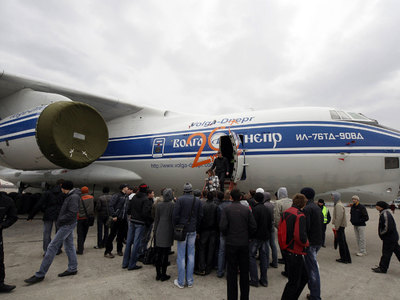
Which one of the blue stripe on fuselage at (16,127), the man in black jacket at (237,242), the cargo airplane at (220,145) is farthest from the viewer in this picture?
the blue stripe on fuselage at (16,127)

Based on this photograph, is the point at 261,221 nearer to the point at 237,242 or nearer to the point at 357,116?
the point at 237,242

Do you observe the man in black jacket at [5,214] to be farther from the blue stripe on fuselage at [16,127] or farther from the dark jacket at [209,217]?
the blue stripe on fuselage at [16,127]

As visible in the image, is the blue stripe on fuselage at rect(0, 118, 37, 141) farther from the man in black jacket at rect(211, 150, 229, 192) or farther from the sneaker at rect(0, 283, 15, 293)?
the man in black jacket at rect(211, 150, 229, 192)

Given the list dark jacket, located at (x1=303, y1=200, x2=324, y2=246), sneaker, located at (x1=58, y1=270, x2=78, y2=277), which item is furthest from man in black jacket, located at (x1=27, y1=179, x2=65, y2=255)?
dark jacket, located at (x1=303, y1=200, x2=324, y2=246)

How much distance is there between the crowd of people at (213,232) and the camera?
341 centimetres

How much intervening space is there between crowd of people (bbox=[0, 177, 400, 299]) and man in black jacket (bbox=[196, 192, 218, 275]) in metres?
0.02

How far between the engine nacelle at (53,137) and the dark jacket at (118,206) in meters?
2.70

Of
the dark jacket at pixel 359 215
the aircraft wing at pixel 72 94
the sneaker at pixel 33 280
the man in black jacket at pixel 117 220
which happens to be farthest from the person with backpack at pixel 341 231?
the aircraft wing at pixel 72 94

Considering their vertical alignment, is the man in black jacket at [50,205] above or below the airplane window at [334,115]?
below

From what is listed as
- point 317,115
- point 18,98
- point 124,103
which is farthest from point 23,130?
point 317,115

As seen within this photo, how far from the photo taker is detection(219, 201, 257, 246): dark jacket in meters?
3.55

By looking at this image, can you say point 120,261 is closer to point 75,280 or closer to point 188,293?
point 75,280

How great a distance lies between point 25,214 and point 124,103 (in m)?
7.17

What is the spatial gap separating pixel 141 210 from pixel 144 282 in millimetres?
1273
